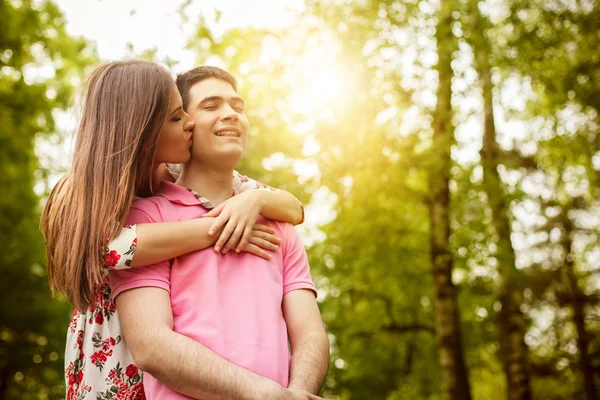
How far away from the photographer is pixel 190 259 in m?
2.38

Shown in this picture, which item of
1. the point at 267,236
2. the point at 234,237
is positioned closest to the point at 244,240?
the point at 234,237

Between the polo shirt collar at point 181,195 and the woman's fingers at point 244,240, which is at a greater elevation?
the polo shirt collar at point 181,195

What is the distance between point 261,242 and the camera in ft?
8.36

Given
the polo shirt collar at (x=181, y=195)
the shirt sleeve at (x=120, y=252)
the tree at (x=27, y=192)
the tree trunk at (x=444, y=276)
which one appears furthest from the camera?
the tree at (x=27, y=192)

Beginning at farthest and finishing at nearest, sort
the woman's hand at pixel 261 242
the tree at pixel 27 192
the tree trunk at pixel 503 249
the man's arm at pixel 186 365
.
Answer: the tree at pixel 27 192 < the tree trunk at pixel 503 249 < the woman's hand at pixel 261 242 < the man's arm at pixel 186 365

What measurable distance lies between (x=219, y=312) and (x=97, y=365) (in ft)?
1.87

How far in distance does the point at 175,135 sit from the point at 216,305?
0.75 metres

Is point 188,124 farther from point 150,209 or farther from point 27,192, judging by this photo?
point 27,192

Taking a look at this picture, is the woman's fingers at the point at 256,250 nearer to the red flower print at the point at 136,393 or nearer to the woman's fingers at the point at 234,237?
the woman's fingers at the point at 234,237

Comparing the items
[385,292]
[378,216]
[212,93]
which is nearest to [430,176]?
[378,216]

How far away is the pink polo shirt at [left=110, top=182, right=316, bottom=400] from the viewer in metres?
2.21

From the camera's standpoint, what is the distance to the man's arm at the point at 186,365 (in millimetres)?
2041

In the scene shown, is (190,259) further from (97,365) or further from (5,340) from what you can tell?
(5,340)

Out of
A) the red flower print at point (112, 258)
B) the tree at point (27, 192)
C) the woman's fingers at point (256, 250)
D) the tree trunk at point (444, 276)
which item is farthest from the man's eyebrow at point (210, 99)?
the tree at point (27, 192)
